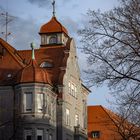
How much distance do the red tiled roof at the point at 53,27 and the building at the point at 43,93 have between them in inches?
8.2

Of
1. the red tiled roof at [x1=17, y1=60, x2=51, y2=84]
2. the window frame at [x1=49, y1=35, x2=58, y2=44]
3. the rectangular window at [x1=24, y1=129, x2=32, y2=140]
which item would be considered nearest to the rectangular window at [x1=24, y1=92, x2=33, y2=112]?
the red tiled roof at [x1=17, y1=60, x2=51, y2=84]

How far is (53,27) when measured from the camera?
238 ft

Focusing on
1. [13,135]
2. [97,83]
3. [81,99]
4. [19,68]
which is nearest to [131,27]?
[97,83]

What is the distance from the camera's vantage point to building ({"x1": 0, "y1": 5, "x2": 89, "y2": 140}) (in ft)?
185

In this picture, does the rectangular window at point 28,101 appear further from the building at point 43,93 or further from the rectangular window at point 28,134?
the rectangular window at point 28,134

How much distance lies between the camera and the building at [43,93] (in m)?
56.5

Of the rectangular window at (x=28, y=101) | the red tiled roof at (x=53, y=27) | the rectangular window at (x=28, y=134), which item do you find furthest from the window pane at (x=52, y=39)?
the rectangular window at (x=28, y=134)

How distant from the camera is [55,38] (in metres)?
72.1

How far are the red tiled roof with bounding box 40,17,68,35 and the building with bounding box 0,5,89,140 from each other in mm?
207

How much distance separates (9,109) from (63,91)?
6.96 meters

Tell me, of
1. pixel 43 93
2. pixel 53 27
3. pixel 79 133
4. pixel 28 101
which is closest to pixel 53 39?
pixel 53 27

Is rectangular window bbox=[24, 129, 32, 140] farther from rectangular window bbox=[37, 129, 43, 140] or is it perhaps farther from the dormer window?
the dormer window

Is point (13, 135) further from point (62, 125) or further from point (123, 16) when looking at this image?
point (123, 16)

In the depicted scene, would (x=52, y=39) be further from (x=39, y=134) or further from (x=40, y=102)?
(x=39, y=134)
